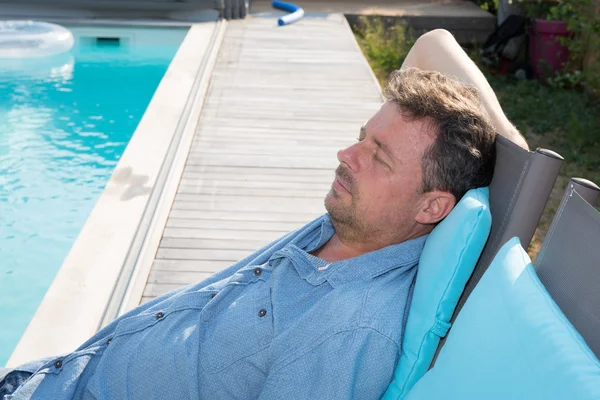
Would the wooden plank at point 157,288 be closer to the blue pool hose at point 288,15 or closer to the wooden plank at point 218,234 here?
the wooden plank at point 218,234

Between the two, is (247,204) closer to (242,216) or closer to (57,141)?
(242,216)

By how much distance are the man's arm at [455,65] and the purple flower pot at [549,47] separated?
5.48m

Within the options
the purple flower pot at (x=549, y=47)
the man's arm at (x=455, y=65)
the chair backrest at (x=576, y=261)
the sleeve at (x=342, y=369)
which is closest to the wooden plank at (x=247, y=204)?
the man's arm at (x=455, y=65)

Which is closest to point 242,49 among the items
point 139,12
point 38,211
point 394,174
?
point 139,12

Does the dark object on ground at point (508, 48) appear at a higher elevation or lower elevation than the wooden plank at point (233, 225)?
lower

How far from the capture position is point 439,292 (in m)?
1.40

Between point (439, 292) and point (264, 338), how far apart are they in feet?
1.18

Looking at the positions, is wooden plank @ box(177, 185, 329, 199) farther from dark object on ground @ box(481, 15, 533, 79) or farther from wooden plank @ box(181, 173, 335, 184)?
dark object on ground @ box(481, 15, 533, 79)

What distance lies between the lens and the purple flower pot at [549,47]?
725 centimetres

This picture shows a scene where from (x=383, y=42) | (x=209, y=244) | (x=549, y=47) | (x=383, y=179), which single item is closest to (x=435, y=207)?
(x=383, y=179)

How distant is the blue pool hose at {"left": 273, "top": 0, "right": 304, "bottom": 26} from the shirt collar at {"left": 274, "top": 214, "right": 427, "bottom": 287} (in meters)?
7.37

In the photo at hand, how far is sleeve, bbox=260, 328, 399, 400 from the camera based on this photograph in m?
1.34

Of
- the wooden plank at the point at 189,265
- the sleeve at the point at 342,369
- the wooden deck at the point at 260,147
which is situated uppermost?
the sleeve at the point at 342,369

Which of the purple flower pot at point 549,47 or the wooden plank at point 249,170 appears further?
the purple flower pot at point 549,47
